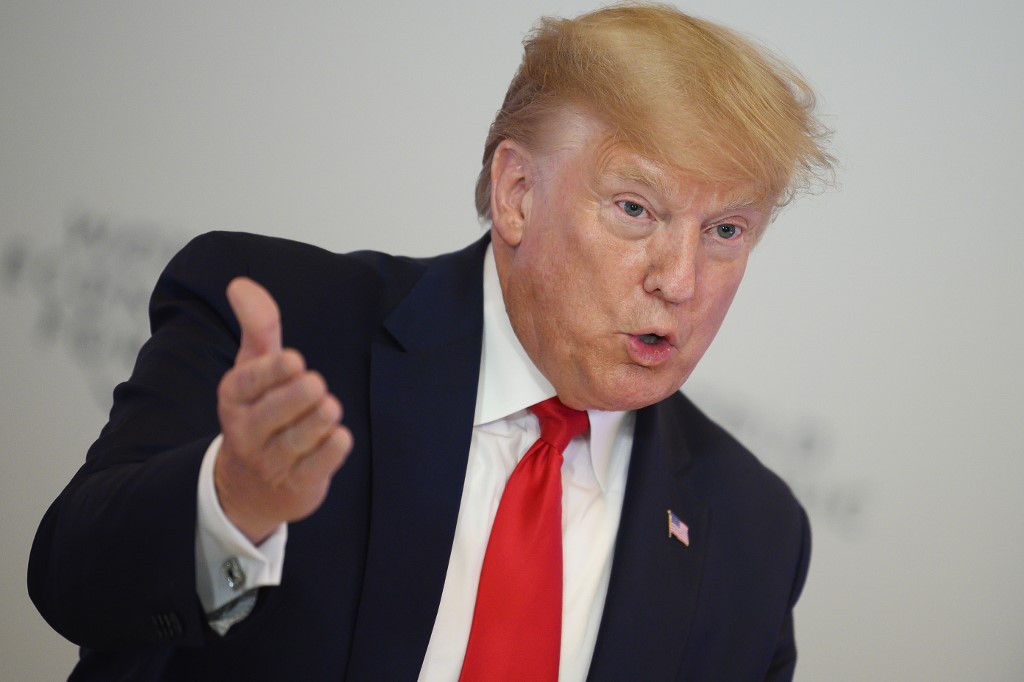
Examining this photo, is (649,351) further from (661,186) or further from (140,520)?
(140,520)

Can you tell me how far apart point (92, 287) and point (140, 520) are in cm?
163

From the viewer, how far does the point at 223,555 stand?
53.4 inches

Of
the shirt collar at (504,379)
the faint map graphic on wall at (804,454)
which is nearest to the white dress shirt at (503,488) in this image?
the shirt collar at (504,379)

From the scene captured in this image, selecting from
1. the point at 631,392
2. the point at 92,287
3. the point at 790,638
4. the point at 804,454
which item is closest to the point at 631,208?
the point at 631,392

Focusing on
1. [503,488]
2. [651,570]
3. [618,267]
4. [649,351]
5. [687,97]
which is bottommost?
[651,570]

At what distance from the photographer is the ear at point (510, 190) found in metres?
2.05

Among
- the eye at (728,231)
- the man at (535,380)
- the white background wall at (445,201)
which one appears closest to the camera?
the man at (535,380)

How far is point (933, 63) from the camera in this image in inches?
112

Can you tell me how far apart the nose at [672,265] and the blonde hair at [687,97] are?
0.10 metres

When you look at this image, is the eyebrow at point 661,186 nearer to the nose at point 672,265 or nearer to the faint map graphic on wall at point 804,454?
the nose at point 672,265

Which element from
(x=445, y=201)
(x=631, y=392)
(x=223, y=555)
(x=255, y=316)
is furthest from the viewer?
(x=445, y=201)

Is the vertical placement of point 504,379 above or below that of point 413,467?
above

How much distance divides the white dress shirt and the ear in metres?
0.11

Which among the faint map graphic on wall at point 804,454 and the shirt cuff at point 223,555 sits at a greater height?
the faint map graphic on wall at point 804,454
